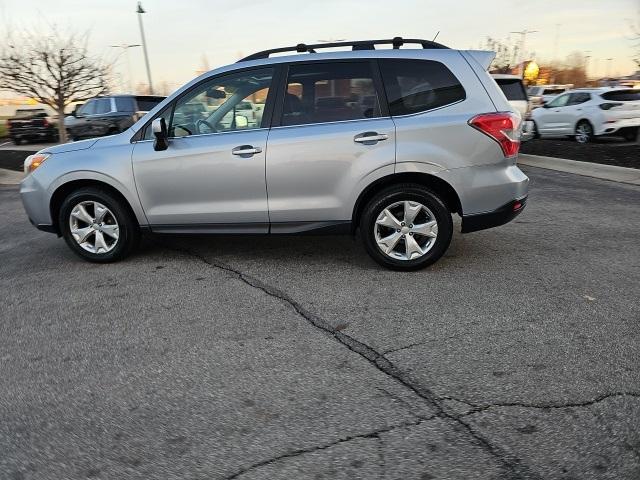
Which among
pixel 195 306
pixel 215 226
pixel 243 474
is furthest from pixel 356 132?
pixel 243 474

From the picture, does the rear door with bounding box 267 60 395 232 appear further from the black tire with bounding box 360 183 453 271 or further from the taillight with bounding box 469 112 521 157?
the taillight with bounding box 469 112 521 157

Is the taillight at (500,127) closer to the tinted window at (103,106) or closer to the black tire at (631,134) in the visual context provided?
the black tire at (631,134)

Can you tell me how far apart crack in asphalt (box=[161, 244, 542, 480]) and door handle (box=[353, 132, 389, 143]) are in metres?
1.43

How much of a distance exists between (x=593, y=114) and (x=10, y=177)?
48.1 feet

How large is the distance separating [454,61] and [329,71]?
107 cm

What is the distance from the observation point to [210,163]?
189 inches

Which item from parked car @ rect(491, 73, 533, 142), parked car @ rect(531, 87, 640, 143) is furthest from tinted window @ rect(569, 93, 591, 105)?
parked car @ rect(491, 73, 533, 142)

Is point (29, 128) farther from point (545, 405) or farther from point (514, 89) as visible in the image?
point (545, 405)

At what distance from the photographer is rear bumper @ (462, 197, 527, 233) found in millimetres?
4668

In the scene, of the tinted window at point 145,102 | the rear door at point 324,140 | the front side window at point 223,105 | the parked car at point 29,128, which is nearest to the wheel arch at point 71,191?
the front side window at point 223,105

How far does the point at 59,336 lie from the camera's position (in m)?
3.72

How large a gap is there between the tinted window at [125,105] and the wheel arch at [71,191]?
11119 millimetres

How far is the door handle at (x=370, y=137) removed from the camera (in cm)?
457

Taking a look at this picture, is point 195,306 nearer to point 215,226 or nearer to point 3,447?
point 215,226
